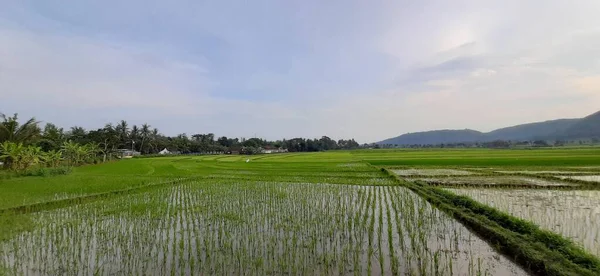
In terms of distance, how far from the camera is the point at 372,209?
8156mm

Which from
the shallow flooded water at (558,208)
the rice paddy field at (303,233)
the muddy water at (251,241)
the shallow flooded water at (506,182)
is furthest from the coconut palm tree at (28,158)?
the shallow flooded water at (558,208)

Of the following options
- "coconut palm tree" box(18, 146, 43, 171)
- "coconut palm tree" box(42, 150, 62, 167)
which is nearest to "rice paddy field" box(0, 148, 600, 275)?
"coconut palm tree" box(18, 146, 43, 171)

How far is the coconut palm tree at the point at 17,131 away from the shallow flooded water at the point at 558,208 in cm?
2525

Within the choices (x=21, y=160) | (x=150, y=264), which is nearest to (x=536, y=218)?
(x=150, y=264)

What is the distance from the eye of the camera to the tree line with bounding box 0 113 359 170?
17.9m

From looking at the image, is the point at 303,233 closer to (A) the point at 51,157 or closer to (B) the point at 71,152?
(A) the point at 51,157

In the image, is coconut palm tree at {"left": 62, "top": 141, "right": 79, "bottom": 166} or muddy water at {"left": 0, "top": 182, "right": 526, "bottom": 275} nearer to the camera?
muddy water at {"left": 0, "top": 182, "right": 526, "bottom": 275}

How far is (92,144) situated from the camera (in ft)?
100

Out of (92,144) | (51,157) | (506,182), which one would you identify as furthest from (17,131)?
(506,182)

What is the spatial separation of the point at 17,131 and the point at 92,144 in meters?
10.8

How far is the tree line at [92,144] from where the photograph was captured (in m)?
17.9

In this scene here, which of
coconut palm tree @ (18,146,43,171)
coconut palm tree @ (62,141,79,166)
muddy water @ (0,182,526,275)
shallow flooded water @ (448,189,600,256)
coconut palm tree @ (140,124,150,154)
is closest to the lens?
muddy water @ (0,182,526,275)

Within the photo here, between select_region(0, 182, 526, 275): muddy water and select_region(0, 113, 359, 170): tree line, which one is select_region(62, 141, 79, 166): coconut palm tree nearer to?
select_region(0, 113, 359, 170): tree line

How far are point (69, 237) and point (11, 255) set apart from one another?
0.93m
